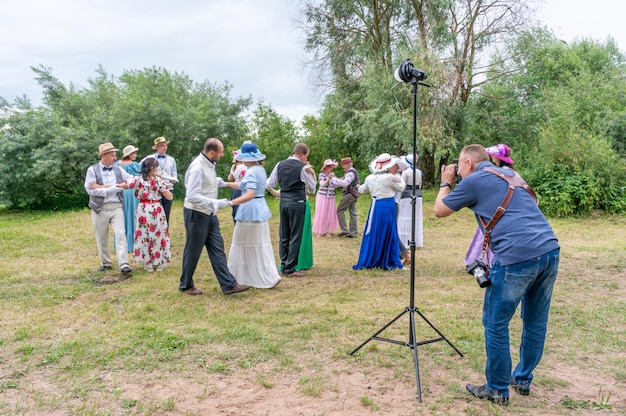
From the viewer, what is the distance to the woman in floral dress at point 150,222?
749 cm

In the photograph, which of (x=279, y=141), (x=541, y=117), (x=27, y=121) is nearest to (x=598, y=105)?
(x=541, y=117)

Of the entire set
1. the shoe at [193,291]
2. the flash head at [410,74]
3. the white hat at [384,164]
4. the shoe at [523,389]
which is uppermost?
the flash head at [410,74]

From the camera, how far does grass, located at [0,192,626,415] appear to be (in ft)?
12.3

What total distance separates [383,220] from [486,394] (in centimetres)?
434

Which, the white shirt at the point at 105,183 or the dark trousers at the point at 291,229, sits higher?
the white shirt at the point at 105,183

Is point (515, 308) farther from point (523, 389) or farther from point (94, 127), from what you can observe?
point (94, 127)

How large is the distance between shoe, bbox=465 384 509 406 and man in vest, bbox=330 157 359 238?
6.70 meters

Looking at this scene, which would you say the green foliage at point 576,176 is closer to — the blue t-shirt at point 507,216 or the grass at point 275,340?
the grass at point 275,340

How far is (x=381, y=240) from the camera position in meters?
7.85

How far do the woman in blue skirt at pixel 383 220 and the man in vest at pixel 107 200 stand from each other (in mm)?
3513

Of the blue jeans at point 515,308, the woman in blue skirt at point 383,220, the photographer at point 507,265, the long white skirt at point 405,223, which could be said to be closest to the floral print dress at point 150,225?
the woman in blue skirt at point 383,220

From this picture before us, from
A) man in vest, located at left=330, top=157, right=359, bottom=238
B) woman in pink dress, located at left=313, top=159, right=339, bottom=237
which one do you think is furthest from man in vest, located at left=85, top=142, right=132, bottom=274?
woman in pink dress, located at left=313, top=159, right=339, bottom=237

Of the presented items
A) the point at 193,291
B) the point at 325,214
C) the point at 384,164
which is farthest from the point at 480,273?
the point at 325,214

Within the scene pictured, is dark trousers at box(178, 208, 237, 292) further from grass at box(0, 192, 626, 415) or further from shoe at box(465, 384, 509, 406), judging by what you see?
shoe at box(465, 384, 509, 406)
